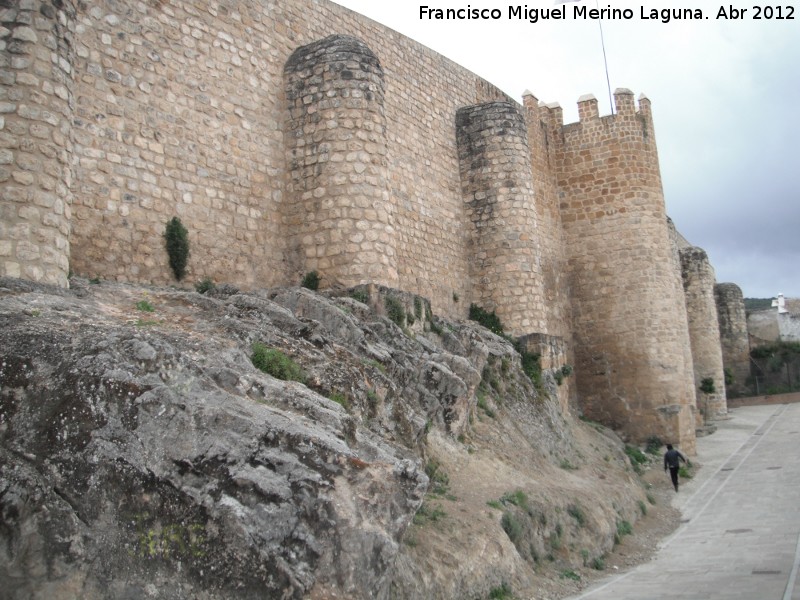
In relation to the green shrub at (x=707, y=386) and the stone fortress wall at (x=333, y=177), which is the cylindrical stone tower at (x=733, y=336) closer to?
the green shrub at (x=707, y=386)

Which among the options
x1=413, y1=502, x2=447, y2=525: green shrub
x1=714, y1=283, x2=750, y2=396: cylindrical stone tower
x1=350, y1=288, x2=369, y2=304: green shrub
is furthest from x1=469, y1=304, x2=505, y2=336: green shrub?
x1=714, y1=283, x2=750, y2=396: cylindrical stone tower

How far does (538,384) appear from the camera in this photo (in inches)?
602

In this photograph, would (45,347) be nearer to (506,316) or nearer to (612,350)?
(506,316)

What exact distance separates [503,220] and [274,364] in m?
9.90

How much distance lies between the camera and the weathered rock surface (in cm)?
541

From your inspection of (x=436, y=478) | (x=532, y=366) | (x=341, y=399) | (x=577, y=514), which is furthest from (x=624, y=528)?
(x=341, y=399)

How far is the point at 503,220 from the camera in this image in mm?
16781

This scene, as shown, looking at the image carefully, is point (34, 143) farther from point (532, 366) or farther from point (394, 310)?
point (532, 366)

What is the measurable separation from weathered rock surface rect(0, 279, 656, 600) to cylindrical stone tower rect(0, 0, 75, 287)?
0.39 m

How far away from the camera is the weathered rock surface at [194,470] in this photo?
5.41m

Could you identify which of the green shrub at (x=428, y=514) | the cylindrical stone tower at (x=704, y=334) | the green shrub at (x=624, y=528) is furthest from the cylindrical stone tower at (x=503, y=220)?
the cylindrical stone tower at (x=704, y=334)

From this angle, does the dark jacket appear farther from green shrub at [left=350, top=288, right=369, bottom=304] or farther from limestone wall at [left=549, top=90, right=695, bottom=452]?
green shrub at [left=350, top=288, right=369, bottom=304]

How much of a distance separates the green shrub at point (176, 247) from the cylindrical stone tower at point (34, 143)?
2574mm

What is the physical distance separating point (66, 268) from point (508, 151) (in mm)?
10457
